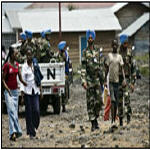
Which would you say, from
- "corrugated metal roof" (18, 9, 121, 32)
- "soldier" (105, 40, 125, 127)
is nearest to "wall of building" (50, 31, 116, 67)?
"corrugated metal roof" (18, 9, 121, 32)

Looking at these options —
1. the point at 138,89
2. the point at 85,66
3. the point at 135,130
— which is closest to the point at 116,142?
the point at 135,130

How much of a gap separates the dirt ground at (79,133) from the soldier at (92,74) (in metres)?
0.46

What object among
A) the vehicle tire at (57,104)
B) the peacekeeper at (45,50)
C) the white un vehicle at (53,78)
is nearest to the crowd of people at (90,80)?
the white un vehicle at (53,78)

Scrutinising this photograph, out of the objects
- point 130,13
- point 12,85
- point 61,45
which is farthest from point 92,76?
point 130,13

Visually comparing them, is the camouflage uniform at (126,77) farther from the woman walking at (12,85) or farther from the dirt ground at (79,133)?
the woman walking at (12,85)

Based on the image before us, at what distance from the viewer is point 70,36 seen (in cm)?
3919

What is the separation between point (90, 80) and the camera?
11375mm

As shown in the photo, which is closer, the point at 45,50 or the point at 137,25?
the point at 45,50

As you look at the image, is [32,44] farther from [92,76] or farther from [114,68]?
[114,68]

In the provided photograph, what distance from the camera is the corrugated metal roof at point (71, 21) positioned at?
38.3 metres

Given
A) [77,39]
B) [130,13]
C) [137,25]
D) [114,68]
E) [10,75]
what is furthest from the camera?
[130,13]

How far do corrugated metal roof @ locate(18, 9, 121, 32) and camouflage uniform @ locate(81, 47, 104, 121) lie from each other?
26.2 metres

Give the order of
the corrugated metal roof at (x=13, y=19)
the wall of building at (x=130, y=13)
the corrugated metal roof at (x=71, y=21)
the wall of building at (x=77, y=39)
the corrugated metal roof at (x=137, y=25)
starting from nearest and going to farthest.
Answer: the wall of building at (x=77, y=39) → the corrugated metal roof at (x=71, y=21) → the corrugated metal roof at (x=13, y=19) → the corrugated metal roof at (x=137, y=25) → the wall of building at (x=130, y=13)

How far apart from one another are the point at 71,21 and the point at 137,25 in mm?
9559
